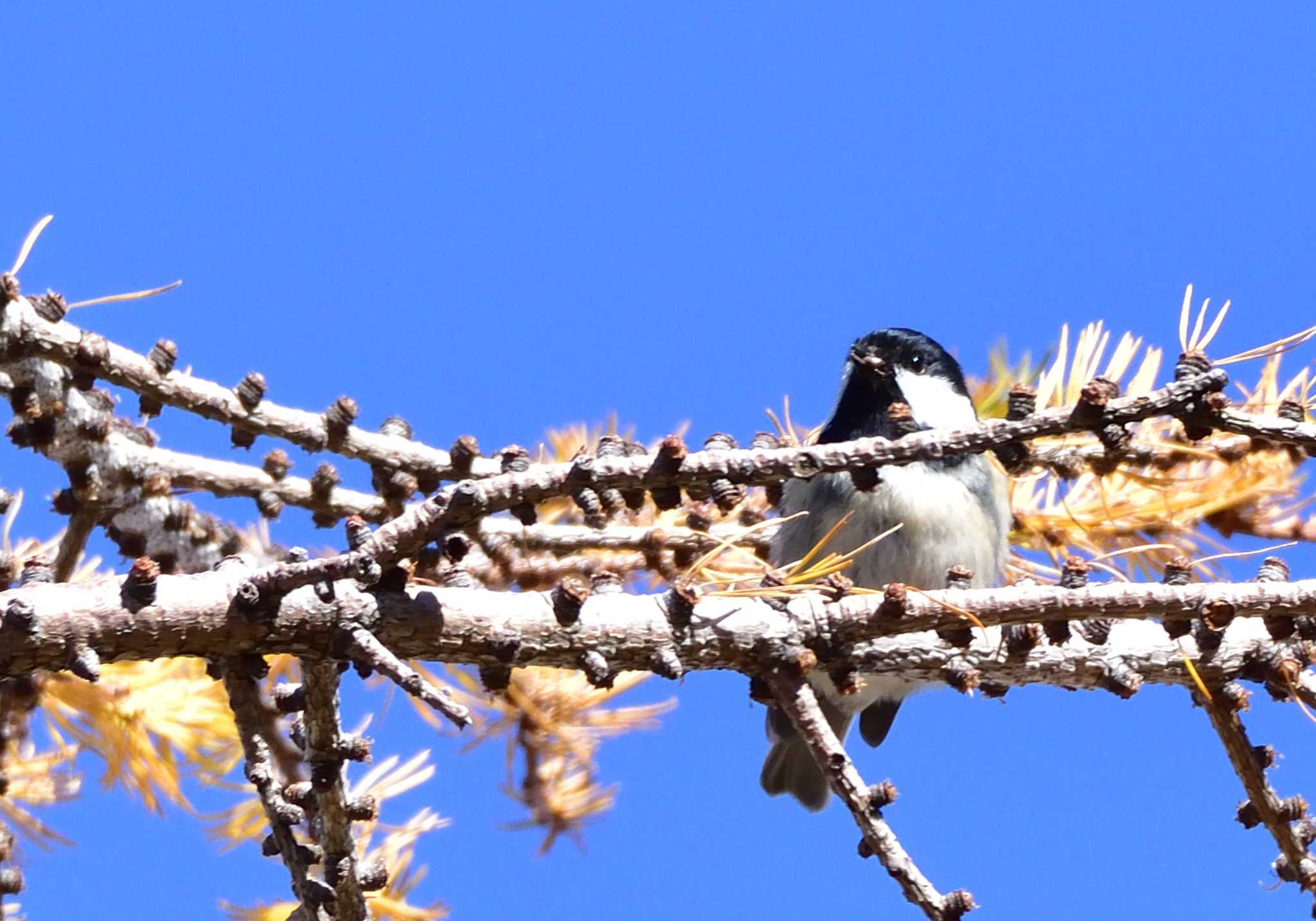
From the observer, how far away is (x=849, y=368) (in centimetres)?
356

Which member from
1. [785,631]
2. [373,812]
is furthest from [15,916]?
[785,631]

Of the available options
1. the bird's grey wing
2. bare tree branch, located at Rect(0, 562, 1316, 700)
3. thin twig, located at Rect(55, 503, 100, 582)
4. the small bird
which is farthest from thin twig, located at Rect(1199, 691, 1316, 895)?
thin twig, located at Rect(55, 503, 100, 582)

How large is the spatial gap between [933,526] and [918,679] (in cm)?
109

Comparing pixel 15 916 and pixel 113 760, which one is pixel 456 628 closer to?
pixel 15 916

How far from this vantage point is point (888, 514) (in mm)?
2883

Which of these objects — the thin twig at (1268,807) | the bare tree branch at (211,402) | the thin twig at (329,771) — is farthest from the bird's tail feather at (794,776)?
the thin twig at (329,771)

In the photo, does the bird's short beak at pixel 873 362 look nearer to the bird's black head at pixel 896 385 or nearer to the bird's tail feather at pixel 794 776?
the bird's black head at pixel 896 385

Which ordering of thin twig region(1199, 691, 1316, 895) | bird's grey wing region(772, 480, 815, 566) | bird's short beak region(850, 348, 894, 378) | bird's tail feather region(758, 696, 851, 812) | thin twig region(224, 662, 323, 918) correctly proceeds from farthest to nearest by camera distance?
bird's short beak region(850, 348, 894, 378) < bird's tail feather region(758, 696, 851, 812) < bird's grey wing region(772, 480, 815, 566) < thin twig region(1199, 691, 1316, 895) < thin twig region(224, 662, 323, 918)

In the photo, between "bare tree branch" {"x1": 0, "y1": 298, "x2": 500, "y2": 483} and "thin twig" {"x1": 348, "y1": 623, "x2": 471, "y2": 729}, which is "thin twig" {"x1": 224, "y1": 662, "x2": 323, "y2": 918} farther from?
"bare tree branch" {"x1": 0, "y1": 298, "x2": 500, "y2": 483}

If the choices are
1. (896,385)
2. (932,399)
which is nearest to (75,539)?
(896,385)

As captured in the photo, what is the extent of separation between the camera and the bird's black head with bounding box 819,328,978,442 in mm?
3361

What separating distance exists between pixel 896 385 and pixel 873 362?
4.9 inches

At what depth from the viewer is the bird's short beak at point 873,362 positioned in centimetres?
334

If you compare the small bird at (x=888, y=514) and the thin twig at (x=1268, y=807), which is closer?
the thin twig at (x=1268, y=807)
